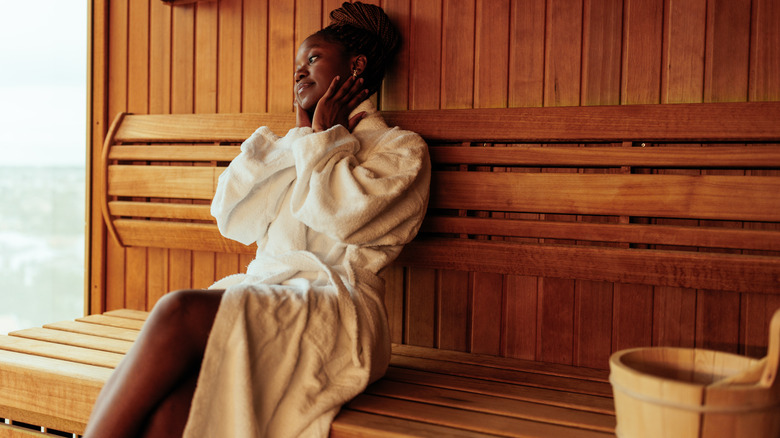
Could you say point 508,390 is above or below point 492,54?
below

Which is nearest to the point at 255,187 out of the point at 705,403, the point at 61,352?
the point at 61,352

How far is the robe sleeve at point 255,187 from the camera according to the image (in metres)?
1.87

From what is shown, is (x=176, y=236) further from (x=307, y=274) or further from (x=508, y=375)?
(x=508, y=375)

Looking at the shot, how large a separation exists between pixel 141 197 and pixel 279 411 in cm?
141

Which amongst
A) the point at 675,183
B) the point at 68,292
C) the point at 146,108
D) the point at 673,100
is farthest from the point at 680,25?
the point at 68,292

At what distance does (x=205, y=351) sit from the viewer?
4.54 feet

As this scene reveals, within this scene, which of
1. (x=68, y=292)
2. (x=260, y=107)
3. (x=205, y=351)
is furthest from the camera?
(x=68, y=292)

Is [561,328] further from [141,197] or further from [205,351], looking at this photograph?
[141,197]

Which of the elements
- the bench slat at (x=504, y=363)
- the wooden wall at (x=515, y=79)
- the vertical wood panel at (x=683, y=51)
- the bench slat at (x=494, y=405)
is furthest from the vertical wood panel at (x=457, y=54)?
the bench slat at (x=494, y=405)

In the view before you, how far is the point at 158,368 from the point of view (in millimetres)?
1348

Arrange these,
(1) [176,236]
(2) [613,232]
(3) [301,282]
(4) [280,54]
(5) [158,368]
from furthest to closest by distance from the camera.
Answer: (1) [176,236], (4) [280,54], (2) [613,232], (3) [301,282], (5) [158,368]

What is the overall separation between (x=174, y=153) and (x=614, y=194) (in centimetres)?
153

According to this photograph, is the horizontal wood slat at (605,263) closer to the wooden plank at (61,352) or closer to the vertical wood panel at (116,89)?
the wooden plank at (61,352)

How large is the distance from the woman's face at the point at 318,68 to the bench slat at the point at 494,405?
859mm
